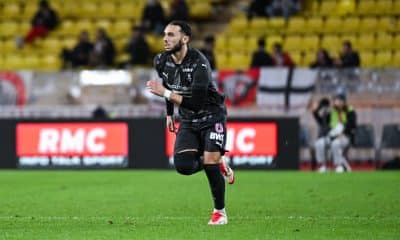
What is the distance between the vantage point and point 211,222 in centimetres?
1065

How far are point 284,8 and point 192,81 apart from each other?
16479 millimetres

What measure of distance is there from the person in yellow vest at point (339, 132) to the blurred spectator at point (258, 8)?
217 inches

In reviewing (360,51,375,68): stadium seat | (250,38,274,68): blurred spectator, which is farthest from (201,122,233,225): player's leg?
(360,51,375,68): stadium seat

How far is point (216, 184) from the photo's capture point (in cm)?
1080

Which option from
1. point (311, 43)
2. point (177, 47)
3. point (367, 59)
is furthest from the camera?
point (311, 43)

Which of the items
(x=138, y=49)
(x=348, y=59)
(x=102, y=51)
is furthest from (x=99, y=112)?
(x=348, y=59)

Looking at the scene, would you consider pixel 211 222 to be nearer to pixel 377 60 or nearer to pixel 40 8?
pixel 377 60

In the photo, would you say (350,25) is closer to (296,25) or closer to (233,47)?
(296,25)

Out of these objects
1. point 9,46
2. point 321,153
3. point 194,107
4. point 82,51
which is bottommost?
point 321,153

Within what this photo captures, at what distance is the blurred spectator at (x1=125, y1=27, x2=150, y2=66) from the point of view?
25609 millimetres

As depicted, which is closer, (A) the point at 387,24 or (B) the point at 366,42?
(B) the point at 366,42

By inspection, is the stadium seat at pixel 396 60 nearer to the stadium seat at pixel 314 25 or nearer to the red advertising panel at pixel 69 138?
the stadium seat at pixel 314 25

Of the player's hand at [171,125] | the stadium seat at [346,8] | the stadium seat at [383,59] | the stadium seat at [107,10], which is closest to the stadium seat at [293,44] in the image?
the stadium seat at [346,8]

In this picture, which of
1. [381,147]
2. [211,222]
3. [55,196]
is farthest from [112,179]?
[211,222]
